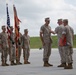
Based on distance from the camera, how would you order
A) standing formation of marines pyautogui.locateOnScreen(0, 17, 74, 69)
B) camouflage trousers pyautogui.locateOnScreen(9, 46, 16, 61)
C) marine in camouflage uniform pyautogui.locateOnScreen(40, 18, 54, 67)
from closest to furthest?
standing formation of marines pyautogui.locateOnScreen(0, 17, 74, 69)
marine in camouflage uniform pyautogui.locateOnScreen(40, 18, 54, 67)
camouflage trousers pyautogui.locateOnScreen(9, 46, 16, 61)

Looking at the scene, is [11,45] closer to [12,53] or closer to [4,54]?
[12,53]

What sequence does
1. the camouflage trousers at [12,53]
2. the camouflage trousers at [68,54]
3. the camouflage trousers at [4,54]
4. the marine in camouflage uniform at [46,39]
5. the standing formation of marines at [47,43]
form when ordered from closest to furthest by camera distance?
the camouflage trousers at [68,54]
the standing formation of marines at [47,43]
the marine in camouflage uniform at [46,39]
the camouflage trousers at [4,54]
the camouflage trousers at [12,53]

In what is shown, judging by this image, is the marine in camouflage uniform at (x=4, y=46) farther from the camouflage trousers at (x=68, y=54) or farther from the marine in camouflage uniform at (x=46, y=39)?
the camouflage trousers at (x=68, y=54)

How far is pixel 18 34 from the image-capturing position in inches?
745

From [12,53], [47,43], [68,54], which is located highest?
[47,43]

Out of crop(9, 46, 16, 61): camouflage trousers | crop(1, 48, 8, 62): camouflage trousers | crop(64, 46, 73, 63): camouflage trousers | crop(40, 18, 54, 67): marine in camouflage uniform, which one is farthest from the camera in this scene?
crop(9, 46, 16, 61): camouflage trousers

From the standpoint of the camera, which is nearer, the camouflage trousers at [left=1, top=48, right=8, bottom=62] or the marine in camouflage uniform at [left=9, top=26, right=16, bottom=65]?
the camouflage trousers at [left=1, top=48, right=8, bottom=62]

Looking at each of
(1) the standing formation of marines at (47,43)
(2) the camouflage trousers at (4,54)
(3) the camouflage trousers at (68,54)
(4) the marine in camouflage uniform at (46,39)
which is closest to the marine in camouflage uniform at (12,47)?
(1) the standing formation of marines at (47,43)

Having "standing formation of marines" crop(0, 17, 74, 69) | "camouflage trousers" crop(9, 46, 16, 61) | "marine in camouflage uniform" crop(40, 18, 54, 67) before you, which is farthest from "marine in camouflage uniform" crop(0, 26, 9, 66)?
"marine in camouflage uniform" crop(40, 18, 54, 67)

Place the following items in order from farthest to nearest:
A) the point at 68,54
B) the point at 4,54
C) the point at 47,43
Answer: the point at 4,54 → the point at 47,43 → the point at 68,54

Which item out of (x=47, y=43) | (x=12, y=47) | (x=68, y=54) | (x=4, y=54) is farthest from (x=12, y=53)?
(x=68, y=54)

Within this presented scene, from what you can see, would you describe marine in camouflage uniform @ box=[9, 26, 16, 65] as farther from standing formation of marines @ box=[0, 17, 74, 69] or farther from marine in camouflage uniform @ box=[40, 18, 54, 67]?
marine in camouflage uniform @ box=[40, 18, 54, 67]

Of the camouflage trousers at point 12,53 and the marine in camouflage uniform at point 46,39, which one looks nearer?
the marine in camouflage uniform at point 46,39

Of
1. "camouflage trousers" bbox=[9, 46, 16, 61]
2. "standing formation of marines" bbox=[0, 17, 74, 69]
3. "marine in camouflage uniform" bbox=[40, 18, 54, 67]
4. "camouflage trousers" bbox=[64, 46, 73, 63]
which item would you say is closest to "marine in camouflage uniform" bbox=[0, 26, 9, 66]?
"standing formation of marines" bbox=[0, 17, 74, 69]
